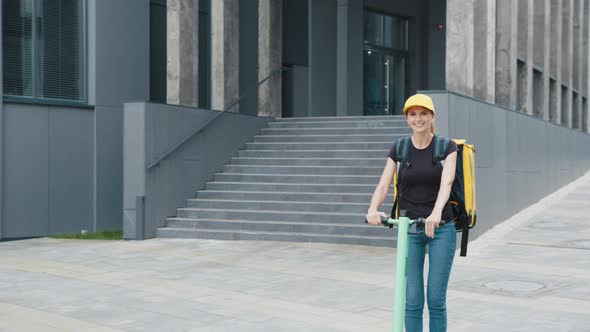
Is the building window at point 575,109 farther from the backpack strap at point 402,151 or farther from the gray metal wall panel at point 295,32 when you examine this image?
the backpack strap at point 402,151

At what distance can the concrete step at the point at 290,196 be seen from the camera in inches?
579

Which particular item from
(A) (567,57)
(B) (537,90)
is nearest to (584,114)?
(A) (567,57)

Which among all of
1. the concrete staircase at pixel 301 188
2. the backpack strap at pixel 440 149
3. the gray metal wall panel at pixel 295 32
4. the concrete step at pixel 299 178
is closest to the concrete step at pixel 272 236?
the concrete staircase at pixel 301 188

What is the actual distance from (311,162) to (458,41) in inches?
154

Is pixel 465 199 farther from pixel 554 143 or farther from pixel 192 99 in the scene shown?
pixel 554 143

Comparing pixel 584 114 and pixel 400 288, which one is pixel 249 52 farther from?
pixel 584 114

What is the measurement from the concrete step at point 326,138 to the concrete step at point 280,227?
3465 millimetres

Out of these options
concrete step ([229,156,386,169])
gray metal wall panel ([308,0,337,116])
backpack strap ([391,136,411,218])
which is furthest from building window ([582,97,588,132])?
backpack strap ([391,136,411,218])

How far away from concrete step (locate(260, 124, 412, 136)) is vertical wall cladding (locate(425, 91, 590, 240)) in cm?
200

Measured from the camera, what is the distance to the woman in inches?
195

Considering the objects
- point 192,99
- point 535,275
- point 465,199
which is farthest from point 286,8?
point 465,199

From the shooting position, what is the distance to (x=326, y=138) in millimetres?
17531

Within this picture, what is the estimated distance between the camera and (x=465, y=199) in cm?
512

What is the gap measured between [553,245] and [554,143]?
38.2 feet
